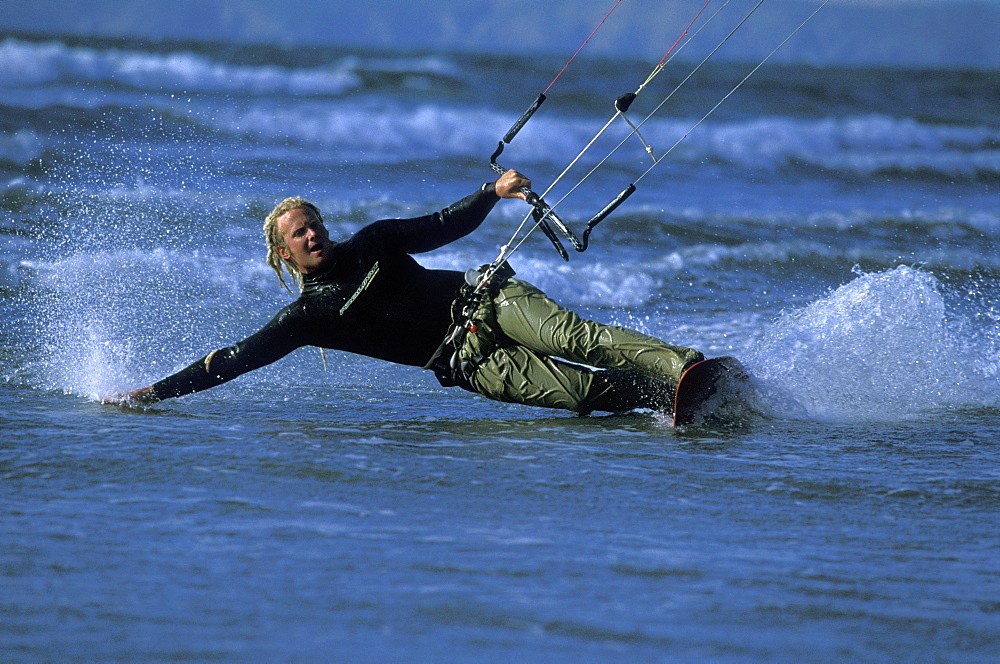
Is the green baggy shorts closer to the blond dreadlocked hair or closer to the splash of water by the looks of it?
the splash of water

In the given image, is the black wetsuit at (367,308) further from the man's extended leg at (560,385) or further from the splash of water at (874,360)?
the splash of water at (874,360)

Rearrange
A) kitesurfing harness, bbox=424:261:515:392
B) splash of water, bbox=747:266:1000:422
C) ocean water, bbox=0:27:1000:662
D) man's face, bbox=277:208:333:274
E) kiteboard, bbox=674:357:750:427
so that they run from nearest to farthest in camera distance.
Result: 1. ocean water, bbox=0:27:1000:662
2. kiteboard, bbox=674:357:750:427
3. man's face, bbox=277:208:333:274
4. kitesurfing harness, bbox=424:261:515:392
5. splash of water, bbox=747:266:1000:422

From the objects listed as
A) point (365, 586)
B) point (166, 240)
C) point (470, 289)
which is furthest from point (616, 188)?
point (365, 586)

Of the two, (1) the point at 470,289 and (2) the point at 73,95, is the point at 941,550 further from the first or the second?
(2) the point at 73,95

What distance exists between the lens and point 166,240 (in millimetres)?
9492

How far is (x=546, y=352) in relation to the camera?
5176 mm

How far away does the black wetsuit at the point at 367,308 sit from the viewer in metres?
5.22

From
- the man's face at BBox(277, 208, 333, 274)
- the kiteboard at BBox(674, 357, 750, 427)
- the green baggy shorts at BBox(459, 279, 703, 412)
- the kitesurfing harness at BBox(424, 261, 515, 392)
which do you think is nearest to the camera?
the kiteboard at BBox(674, 357, 750, 427)

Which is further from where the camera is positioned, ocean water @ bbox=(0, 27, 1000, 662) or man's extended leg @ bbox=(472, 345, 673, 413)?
man's extended leg @ bbox=(472, 345, 673, 413)

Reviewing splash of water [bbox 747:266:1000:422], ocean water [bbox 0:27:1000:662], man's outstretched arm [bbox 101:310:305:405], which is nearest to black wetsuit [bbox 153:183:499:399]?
man's outstretched arm [bbox 101:310:305:405]

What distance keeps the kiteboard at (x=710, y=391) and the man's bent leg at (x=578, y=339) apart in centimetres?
6

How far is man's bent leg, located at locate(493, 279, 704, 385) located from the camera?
16.1 feet

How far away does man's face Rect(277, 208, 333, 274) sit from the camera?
5.16 m

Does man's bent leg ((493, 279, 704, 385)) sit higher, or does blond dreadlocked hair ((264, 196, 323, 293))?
blond dreadlocked hair ((264, 196, 323, 293))
